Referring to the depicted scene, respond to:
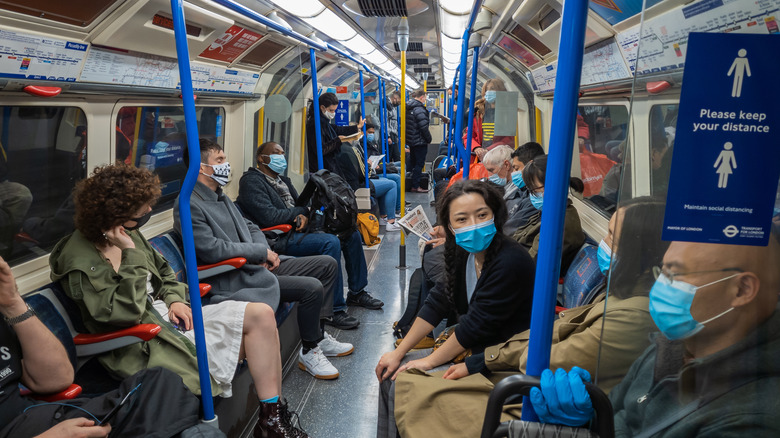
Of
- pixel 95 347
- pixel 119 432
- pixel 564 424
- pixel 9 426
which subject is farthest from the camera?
pixel 95 347

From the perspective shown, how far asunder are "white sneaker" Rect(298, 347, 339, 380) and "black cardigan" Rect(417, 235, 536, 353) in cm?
152

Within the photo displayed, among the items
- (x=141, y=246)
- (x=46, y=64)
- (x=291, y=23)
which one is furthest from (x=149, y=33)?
(x=291, y=23)

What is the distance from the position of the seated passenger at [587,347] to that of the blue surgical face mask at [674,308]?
0.07ft

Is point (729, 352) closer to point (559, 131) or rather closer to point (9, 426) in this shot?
point (559, 131)

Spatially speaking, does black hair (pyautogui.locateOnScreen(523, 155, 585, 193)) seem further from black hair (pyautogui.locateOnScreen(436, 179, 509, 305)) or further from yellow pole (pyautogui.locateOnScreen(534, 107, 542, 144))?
yellow pole (pyautogui.locateOnScreen(534, 107, 542, 144))

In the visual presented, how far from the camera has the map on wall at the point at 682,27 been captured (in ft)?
3.00

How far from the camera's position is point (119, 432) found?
1940 mm

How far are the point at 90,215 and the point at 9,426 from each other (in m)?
1.02

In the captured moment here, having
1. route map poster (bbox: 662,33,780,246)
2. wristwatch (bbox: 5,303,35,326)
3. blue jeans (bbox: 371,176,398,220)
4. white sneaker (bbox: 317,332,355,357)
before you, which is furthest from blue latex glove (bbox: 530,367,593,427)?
blue jeans (bbox: 371,176,398,220)

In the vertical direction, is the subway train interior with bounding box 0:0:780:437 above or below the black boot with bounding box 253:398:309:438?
above

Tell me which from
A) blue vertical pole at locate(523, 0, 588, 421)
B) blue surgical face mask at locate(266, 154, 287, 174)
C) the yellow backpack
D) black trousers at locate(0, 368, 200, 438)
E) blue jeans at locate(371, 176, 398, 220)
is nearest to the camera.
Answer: blue vertical pole at locate(523, 0, 588, 421)

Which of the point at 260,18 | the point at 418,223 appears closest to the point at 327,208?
the point at 418,223

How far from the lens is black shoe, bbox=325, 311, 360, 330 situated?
4527 millimetres

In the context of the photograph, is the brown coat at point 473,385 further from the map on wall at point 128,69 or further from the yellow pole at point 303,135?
the yellow pole at point 303,135
